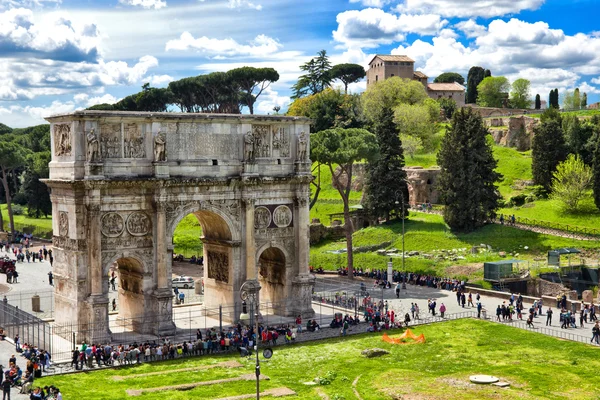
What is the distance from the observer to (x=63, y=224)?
4362cm

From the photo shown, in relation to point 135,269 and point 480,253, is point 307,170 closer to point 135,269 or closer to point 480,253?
point 135,269

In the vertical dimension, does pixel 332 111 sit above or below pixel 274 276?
above

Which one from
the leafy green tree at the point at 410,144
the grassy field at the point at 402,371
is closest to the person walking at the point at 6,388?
the grassy field at the point at 402,371

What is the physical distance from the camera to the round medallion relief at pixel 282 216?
160 feet

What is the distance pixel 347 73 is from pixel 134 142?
9423 centimetres

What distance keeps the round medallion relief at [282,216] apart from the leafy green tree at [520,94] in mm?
106208

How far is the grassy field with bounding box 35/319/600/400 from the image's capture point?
3384 centimetres

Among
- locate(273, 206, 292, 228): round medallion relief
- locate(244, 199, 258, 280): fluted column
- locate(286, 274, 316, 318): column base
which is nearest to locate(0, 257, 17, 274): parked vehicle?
locate(244, 199, 258, 280): fluted column

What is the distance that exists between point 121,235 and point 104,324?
491 centimetres

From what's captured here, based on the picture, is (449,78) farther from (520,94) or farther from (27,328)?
(27,328)

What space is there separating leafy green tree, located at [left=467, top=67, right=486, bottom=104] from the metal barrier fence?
4910 inches

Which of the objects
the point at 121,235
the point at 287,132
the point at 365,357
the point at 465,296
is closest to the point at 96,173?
the point at 121,235

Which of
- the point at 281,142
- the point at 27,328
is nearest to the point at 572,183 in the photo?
the point at 281,142

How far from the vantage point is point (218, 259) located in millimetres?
48562
